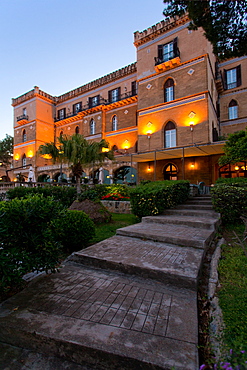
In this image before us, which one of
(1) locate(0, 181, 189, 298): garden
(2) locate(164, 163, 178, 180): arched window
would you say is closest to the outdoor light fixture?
(2) locate(164, 163, 178, 180): arched window

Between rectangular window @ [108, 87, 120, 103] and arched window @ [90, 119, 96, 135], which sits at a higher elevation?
rectangular window @ [108, 87, 120, 103]

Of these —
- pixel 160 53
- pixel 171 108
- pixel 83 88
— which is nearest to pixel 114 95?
pixel 83 88

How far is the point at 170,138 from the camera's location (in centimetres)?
1800

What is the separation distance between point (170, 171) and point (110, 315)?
703 inches

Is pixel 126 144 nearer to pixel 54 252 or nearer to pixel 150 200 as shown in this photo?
pixel 150 200

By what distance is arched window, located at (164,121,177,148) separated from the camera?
58.3 feet

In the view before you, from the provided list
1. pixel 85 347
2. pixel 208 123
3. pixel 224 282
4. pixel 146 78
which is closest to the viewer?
pixel 85 347

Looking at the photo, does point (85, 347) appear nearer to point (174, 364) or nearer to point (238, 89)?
point (174, 364)

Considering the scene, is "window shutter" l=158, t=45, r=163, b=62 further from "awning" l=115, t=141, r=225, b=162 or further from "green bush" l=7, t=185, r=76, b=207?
"green bush" l=7, t=185, r=76, b=207

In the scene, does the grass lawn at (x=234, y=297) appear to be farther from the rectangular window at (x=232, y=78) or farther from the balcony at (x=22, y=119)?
the balcony at (x=22, y=119)

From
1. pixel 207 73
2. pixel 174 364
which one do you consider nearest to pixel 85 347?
pixel 174 364

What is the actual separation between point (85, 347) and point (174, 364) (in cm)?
70

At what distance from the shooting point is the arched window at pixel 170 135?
1778 centimetres

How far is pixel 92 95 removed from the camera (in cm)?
2869
